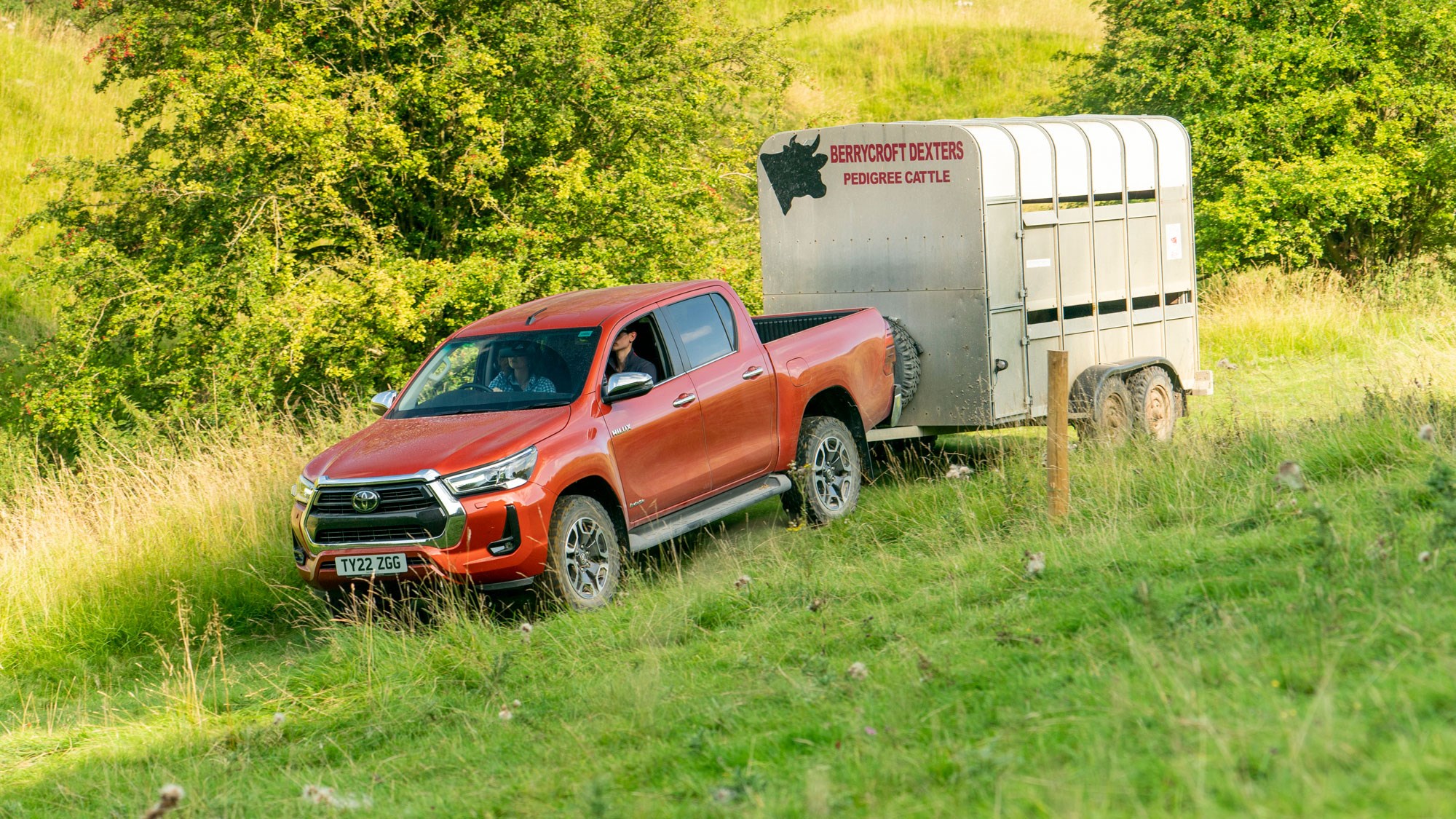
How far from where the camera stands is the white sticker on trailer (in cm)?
1198

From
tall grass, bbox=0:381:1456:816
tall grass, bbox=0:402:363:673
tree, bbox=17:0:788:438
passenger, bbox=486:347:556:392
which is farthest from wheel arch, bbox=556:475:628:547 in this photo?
tree, bbox=17:0:788:438

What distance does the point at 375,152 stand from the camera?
14531 mm

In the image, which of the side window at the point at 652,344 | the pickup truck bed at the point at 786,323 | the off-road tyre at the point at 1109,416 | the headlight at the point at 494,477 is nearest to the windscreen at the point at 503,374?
the side window at the point at 652,344

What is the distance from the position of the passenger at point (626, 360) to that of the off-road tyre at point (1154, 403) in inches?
185

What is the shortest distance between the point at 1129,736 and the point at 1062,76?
25.6m

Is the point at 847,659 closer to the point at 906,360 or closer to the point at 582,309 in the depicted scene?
the point at 582,309

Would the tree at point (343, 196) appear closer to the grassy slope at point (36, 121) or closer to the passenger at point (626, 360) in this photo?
the passenger at point (626, 360)

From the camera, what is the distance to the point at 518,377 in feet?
27.3

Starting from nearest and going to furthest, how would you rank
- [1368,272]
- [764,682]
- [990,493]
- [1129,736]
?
[1129,736]
[764,682]
[990,493]
[1368,272]

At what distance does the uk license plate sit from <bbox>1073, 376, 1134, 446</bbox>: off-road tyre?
565 cm

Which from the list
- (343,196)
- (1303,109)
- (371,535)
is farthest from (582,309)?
(1303,109)

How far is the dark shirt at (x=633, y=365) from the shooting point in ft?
27.7

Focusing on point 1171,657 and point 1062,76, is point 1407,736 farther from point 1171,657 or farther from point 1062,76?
point 1062,76

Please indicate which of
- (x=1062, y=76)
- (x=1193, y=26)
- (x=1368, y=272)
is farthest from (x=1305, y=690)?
(x=1062, y=76)
